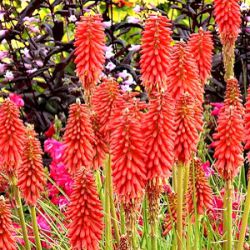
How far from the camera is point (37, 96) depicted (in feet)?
22.0

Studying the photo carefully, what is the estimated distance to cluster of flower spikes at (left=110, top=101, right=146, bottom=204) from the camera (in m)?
2.89

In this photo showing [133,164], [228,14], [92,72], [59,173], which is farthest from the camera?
[59,173]

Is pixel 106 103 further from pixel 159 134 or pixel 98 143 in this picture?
pixel 159 134

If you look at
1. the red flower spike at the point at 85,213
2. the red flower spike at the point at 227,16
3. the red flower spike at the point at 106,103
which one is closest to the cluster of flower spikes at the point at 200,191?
the red flower spike at the point at 106,103

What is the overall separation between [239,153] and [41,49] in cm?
388

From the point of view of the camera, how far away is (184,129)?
3.09 meters

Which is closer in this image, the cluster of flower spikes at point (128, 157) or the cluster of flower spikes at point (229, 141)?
the cluster of flower spikes at point (128, 157)

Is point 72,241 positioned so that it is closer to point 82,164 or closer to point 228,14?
point 82,164

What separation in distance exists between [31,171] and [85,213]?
0.50 meters

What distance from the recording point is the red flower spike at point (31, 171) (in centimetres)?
341

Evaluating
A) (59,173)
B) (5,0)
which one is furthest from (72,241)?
(5,0)

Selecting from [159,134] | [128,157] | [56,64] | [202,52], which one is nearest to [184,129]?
[159,134]

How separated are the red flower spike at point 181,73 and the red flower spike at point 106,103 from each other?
0.26m

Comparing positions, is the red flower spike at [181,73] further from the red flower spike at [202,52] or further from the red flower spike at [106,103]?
the red flower spike at [202,52]
